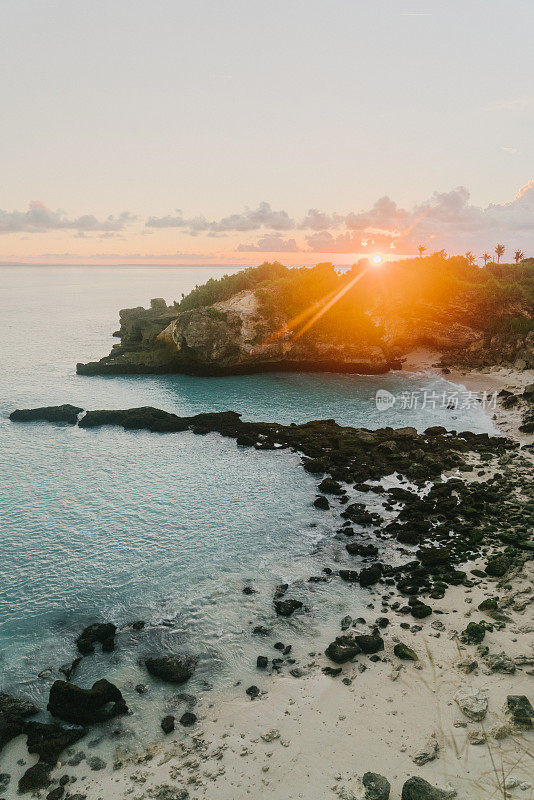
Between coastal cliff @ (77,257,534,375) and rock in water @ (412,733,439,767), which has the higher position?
coastal cliff @ (77,257,534,375)

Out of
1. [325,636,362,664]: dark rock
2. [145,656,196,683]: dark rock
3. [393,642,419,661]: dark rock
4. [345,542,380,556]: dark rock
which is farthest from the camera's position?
[345,542,380,556]: dark rock

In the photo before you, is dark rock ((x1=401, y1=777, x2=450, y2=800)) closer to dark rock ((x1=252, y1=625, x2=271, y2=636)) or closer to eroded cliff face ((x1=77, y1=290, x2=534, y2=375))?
dark rock ((x1=252, y1=625, x2=271, y2=636))

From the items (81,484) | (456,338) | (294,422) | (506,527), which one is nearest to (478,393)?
(456,338)

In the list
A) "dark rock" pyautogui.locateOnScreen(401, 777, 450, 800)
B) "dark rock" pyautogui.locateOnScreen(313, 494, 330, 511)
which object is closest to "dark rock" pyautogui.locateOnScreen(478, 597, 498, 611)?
"dark rock" pyautogui.locateOnScreen(401, 777, 450, 800)

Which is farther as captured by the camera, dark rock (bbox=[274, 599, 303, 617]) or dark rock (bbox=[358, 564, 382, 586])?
dark rock (bbox=[358, 564, 382, 586])

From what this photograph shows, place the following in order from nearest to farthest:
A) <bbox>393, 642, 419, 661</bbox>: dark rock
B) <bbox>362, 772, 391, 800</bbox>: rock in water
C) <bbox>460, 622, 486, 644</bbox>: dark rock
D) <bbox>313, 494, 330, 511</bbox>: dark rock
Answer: <bbox>362, 772, 391, 800</bbox>: rock in water < <bbox>393, 642, 419, 661</bbox>: dark rock < <bbox>460, 622, 486, 644</bbox>: dark rock < <bbox>313, 494, 330, 511</bbox>: dark rock

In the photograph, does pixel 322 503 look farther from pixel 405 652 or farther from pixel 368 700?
pixel 368 700
